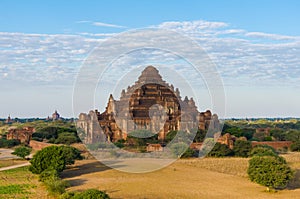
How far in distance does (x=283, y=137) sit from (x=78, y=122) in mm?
38289

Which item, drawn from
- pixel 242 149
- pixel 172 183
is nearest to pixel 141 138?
pixel 242 149

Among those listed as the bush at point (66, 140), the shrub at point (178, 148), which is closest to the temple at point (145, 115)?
the bush at point (66, 140)

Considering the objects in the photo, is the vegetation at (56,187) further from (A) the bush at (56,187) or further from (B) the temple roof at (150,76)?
(B) the temple roof at (150,76)

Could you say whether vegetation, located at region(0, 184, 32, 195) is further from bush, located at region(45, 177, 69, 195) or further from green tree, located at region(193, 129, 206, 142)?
green tree, located at region(193, 129, 206, 142)

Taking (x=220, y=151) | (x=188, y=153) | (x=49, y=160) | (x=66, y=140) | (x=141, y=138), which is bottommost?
(x=188, y=153)

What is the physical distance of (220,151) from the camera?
54.8 metres

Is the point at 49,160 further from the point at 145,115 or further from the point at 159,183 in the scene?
the point at 145,115

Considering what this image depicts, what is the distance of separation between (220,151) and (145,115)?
2432 cm

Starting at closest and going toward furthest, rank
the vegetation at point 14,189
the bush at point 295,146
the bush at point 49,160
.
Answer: the vegetation at point 14,189 < the bush at point 49,160 < the bush at point 295,146

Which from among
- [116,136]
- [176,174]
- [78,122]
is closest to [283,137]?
[116,136]

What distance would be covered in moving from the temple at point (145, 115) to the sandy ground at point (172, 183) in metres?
27.4

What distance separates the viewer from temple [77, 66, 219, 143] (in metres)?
72.4

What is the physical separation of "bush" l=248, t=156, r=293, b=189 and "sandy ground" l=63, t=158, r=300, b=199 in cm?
70

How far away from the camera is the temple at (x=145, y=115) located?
72375mm
